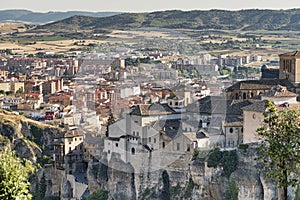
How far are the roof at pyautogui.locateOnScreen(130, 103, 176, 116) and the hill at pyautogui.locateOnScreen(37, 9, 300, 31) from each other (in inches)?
2988

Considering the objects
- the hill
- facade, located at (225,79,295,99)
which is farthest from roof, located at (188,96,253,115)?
the hill

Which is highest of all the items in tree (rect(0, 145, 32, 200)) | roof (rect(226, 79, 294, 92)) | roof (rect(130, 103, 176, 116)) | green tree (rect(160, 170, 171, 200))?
tree (rect(0, 145, 32, 200))

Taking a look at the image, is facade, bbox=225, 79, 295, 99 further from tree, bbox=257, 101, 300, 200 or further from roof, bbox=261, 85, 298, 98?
tree, bbox=257, 101, 300, 200

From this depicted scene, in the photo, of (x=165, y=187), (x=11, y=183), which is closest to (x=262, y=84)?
(x=165, y=187)

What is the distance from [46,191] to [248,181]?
1238cm

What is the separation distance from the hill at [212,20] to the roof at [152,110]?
2988 inches

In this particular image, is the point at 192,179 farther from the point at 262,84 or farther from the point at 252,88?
the point at 262,84

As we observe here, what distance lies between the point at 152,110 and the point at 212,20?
88.0 metres

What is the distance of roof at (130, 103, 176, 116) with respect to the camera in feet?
96.0

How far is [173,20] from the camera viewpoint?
381ft

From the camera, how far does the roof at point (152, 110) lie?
96.0 ft

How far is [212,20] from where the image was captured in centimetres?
11581

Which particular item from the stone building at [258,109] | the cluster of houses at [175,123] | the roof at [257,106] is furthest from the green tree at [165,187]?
the roof at [257,106]

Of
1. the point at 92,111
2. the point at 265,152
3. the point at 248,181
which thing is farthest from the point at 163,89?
the point at 265,152
